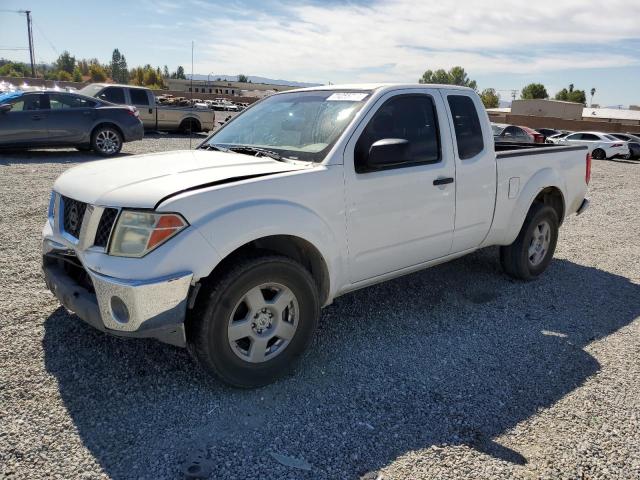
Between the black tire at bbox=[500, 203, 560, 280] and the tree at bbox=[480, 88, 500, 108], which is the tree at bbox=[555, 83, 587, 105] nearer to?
the tree at bbox=[480, 88, 500, 108]

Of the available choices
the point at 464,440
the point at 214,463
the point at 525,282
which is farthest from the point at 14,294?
the point at 525,282

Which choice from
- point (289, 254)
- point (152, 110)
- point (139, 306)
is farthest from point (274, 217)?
point (152, 110)

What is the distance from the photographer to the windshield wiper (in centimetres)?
374

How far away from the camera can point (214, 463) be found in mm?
2639

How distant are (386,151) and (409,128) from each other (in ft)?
2.30

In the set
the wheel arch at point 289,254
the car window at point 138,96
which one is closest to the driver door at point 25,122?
the car window at point 138,96

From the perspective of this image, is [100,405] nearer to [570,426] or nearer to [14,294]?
[14,294]

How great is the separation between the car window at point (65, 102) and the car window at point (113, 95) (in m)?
4.26

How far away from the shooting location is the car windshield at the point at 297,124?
376 cm

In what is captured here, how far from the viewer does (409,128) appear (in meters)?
4.13

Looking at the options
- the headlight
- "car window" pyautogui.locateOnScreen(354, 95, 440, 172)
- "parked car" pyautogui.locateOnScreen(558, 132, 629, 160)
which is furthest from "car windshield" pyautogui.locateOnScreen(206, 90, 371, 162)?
"parked car" pyautogui.locateOnScreen(558, 132, 629, 160)

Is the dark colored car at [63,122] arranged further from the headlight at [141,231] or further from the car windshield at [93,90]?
the headlight at [141,231]

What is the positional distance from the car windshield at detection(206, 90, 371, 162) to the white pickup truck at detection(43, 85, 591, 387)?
0.05 feet

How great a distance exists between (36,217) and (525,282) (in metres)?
6.04
